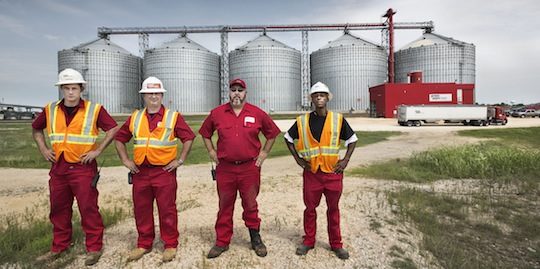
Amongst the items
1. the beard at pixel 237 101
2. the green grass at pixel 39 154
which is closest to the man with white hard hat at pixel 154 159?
the beard at pixel 237 101

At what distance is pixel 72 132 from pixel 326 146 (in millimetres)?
2969

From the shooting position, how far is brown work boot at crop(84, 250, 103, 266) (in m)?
4.04

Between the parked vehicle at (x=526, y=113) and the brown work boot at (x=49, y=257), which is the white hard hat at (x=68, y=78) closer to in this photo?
the brown work boot at (x=49, y=257)

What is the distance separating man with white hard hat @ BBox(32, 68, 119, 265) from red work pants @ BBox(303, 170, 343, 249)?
8.20 feet

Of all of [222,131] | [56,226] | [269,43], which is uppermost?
[269,43]

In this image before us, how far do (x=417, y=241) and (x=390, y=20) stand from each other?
49.6 metres

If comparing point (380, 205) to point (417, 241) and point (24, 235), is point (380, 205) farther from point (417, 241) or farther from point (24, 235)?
point (24, 235)

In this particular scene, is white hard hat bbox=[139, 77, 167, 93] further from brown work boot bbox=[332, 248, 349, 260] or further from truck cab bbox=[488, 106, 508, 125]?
truck cab bbox=[488, 106, 508, 125]

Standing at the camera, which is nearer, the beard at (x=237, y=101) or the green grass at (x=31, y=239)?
the beard at (x=237, y=101)

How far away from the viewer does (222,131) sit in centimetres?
407

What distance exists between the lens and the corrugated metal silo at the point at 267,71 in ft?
165

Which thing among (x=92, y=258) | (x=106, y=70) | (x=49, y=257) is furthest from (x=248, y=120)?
(x=106, y=70)

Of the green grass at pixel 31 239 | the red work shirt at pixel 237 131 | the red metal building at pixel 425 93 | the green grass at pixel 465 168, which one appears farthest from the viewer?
the red metal building at pixel 425 93

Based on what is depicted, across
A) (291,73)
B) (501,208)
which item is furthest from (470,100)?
(501,208)
